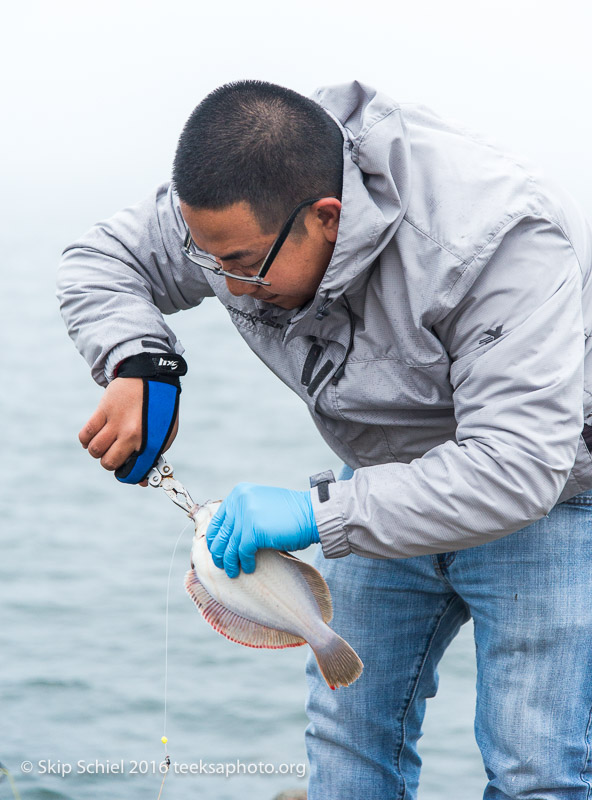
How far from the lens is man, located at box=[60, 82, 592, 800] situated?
2283 mm

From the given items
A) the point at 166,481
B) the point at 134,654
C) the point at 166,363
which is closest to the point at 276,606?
the point at 166,481

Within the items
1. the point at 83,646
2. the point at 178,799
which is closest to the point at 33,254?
the point at 83,646

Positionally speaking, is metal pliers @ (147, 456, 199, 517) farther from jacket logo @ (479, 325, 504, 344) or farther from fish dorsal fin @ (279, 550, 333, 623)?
jacket logo @ (479, 325, 504, 344)

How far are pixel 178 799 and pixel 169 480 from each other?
2235mm

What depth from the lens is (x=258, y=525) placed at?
246 cm

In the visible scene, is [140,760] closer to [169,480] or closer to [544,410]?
[169,480]

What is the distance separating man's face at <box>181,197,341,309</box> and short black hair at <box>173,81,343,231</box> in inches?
1.1

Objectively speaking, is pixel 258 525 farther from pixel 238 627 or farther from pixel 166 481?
pixel 166 481

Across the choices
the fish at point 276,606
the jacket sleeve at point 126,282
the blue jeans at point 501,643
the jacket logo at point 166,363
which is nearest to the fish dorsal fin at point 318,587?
the fish at point 276,606

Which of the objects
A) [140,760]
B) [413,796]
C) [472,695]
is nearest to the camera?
[413,796]

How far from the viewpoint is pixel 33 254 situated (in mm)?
27703

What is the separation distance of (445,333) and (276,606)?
2.57 ft

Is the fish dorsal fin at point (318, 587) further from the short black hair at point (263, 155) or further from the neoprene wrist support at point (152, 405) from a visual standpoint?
the short black hair at point (263, 155)

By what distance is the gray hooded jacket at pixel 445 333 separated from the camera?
2.25 m
